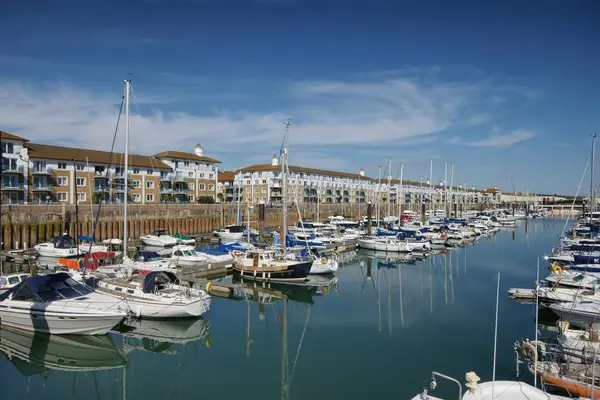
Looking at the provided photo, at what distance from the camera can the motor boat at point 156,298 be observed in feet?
73.9

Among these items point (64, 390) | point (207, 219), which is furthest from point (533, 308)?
point (207, 219)

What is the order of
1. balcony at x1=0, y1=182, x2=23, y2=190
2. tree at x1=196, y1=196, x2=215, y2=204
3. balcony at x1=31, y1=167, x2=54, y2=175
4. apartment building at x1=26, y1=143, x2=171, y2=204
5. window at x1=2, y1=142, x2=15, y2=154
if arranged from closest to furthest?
balcony at x1=0, y1=182, x2=23, y2=190
window at x1=2, y1=142, x2=15, y2=154
balcony at x1=31, y1=167, x2=54, y2=175
apartment building at x1=26, y1=143, x2=171, y2=204
tree at x1=196, y1=196, x2=215, y2=204

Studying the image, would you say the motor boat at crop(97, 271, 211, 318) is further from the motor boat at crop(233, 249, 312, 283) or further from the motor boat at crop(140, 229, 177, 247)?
the motor boat at crop(140, 229, 177, 247)

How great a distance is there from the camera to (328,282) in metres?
35.0

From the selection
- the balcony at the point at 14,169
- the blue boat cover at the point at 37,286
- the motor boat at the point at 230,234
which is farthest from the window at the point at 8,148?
the blue boat cover at the point at 37,286

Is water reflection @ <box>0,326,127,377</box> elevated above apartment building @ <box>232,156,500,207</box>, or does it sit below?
below

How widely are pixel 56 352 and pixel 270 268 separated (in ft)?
54.5

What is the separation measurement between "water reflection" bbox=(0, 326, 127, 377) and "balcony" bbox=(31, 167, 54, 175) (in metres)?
44.9

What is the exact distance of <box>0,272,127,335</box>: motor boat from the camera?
19938 millimetres

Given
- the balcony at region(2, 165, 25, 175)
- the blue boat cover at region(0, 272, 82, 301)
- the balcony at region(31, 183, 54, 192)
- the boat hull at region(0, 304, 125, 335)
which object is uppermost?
the balcony at region(2, 165, 25, 175)

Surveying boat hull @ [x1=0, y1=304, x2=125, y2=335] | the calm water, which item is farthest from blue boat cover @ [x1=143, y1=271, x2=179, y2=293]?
boat hull @ [x1=0, y1=304, x2=125, y2=335]

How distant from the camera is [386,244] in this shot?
2063 inches

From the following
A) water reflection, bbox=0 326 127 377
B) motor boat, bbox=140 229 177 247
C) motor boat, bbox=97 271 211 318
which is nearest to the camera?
water reflection, bbox=0 326 127 377

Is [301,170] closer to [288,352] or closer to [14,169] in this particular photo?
[14,169]
